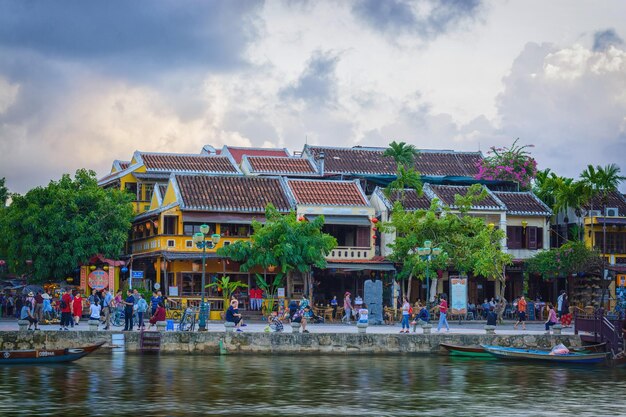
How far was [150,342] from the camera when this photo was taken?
43.2 m

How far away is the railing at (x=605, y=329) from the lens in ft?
141

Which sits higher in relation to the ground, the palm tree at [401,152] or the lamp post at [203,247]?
the palm tree at [401,152]

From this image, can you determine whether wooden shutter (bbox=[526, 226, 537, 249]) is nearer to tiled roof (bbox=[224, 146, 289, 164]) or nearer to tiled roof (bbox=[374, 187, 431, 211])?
tiled roof (bbox=[374, 187, 431, 211])

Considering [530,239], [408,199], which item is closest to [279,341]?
[408,199]

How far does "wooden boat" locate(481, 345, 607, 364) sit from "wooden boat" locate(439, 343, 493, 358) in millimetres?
854

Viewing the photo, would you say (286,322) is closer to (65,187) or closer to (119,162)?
(65,187)

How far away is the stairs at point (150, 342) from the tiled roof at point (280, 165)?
30529 mm

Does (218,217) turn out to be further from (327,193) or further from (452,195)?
(452,195)

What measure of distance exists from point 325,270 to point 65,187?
16236 millimetres

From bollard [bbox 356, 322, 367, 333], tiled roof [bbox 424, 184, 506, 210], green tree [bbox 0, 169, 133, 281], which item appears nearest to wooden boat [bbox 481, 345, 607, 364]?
bollard [bbox 356, 322, 367, 333]

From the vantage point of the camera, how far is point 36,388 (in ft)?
105

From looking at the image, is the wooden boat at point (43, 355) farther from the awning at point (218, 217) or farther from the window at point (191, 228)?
the window at point (191, 228)

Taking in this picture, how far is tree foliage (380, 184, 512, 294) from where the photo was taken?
198ft

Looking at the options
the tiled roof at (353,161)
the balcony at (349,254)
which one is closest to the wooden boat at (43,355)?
the balcony at (349,254)
